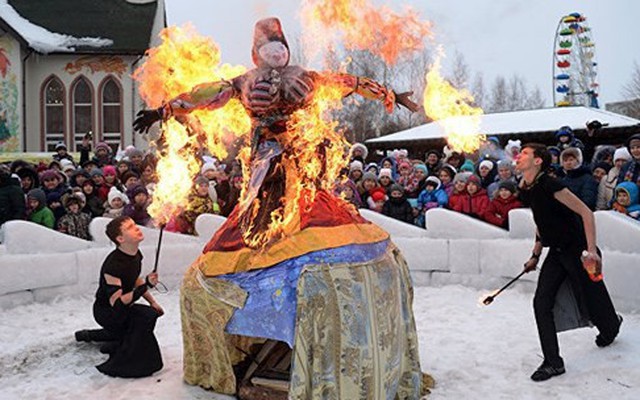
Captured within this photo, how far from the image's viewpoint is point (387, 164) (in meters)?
10.7

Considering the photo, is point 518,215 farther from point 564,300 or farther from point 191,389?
point 191,389

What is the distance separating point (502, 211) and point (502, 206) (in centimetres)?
7

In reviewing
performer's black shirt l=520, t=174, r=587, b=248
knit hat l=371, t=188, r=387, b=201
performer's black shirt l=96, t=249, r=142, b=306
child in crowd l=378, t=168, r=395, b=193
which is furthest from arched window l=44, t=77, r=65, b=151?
performer's black shirt l=520, t=174, r=587, b=248

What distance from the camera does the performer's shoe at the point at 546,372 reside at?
480 cm

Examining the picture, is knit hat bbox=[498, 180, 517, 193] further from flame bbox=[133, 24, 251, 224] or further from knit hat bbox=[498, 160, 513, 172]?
flame bbox=[133, 24, 251, 224]

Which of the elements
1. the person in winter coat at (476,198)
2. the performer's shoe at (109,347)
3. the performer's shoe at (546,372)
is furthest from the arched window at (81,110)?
the performer's shoe at (546,372)

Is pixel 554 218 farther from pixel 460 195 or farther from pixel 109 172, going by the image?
pixel 109 172

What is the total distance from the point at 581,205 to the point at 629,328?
1.79 meters

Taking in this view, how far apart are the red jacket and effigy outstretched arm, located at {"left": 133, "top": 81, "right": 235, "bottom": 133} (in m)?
4.91

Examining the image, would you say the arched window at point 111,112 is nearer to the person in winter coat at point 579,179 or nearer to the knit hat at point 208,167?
the knit hat at point 208,167

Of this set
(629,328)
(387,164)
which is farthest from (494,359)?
(387,164)

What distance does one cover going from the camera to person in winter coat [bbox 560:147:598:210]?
7398 millimetres

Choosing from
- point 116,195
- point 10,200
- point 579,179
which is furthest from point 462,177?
point 10,200

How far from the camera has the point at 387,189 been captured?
30.9 feet
